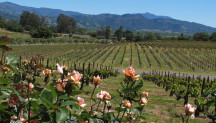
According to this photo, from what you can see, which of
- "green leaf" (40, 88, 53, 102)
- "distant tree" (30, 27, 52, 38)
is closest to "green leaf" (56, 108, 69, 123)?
"green leaf" (40, 88, 53, 102)

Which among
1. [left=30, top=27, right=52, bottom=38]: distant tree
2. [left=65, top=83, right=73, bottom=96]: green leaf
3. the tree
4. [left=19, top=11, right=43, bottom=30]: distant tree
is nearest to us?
[left=65, top=83, right=73, bottom=96]: green leaf

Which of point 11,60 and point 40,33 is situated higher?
point 11,60

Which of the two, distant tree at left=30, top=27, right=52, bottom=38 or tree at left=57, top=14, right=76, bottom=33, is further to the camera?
tree at left=57, top=14, right=76, bottom=33

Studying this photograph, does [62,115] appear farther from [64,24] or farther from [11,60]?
[64,24]

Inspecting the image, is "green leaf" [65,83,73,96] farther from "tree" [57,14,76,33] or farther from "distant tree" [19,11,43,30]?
"tree" [57,14,76,33]

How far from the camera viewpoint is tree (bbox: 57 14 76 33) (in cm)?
10494

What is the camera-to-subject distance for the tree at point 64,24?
105 metres

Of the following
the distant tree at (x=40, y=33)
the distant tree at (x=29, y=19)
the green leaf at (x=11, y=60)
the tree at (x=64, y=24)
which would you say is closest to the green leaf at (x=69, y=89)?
the green leaf at (x=11, y=60)

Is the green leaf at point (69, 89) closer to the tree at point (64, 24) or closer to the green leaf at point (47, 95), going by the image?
the green leaf at point (47, 95)

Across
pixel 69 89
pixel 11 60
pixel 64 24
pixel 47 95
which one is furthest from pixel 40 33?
pixel 47 95

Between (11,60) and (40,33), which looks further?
(40,33)

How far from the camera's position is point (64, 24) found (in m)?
106

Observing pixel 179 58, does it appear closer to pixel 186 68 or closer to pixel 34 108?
pixel 186 68

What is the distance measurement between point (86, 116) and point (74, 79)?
255 mm
